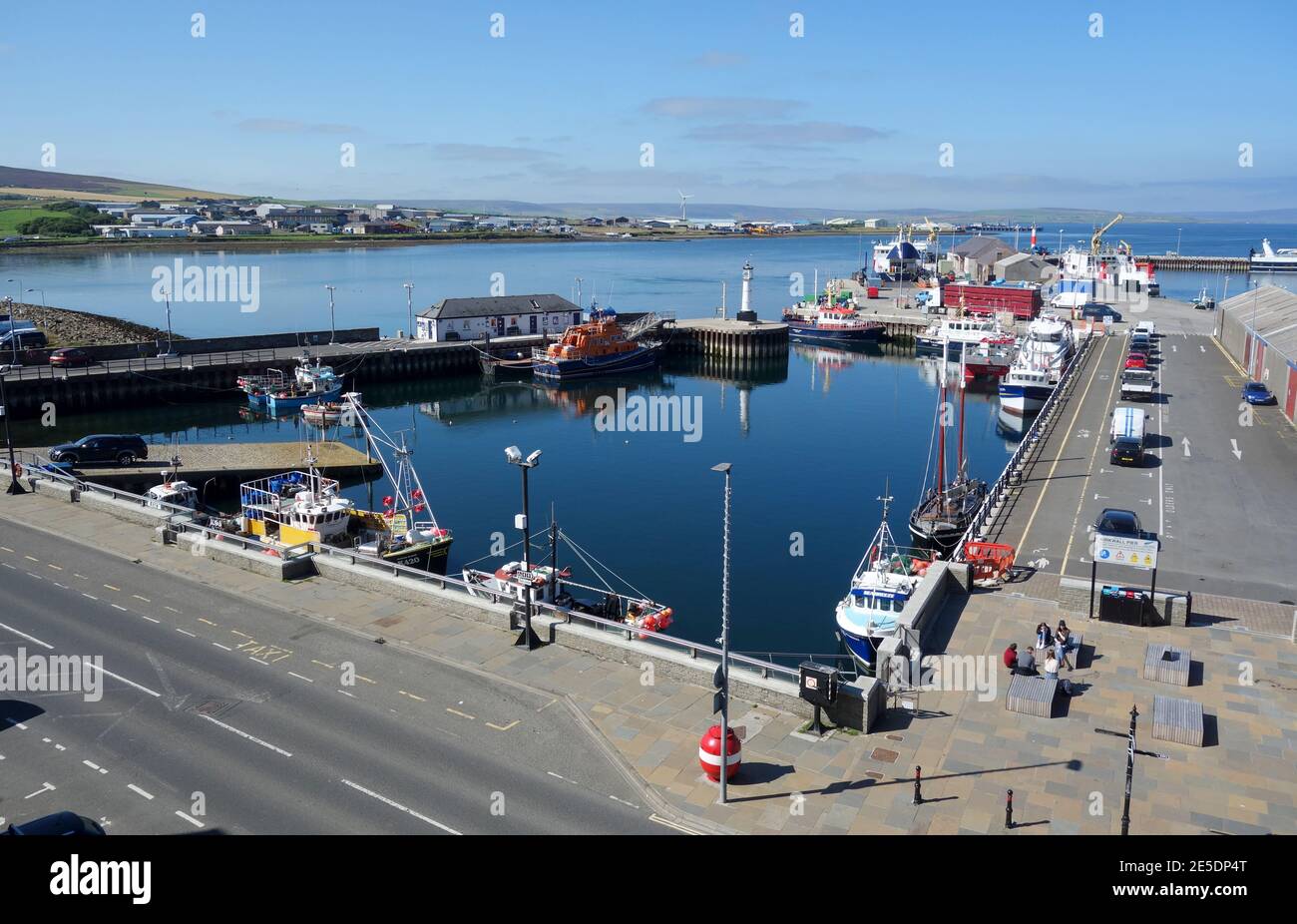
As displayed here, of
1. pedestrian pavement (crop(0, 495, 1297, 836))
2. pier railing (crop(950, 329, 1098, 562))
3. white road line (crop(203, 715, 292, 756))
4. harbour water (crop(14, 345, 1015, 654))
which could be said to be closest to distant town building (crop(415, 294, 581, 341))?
harbour water (crop(14, 345, 1015, 654))

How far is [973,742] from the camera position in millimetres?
21375

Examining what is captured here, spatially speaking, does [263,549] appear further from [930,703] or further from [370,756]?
[930,703]

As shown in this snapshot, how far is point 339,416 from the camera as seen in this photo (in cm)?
8062

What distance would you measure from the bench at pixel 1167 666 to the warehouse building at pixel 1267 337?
1645 inches

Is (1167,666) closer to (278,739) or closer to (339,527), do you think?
(278,739)

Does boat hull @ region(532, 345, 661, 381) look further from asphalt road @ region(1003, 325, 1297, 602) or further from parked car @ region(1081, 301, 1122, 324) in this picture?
parked car @ region(1081, 301, 1122, 324)

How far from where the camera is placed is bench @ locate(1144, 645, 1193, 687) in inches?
949

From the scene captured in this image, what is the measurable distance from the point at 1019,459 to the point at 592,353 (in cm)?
6138

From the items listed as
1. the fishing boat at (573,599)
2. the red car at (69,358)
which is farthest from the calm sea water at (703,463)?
the red car at (69,358)

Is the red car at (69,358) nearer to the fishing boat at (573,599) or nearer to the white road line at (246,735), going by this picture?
the fishing boat at (573,599)

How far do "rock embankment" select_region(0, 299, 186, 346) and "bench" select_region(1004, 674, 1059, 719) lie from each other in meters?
103

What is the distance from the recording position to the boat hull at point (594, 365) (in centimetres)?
10338
